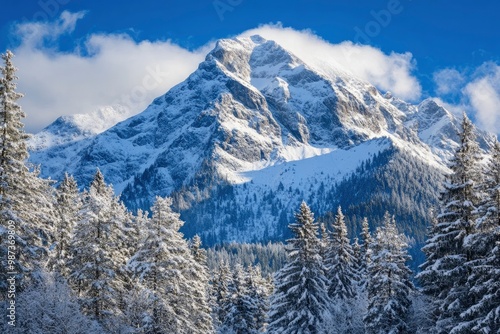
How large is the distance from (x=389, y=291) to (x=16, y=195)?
29505 mm

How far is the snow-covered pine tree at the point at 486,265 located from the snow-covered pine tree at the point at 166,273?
17.2m

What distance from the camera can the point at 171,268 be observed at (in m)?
34.2

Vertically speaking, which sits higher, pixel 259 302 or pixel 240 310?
pixel 259 302

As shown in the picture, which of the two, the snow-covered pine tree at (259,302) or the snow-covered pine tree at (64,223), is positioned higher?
the snow-covered pine tree at (64,223)

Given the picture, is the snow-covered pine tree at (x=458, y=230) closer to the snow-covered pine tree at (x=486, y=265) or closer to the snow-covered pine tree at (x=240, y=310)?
the snow-covered pine tree at (x=486, y=265)

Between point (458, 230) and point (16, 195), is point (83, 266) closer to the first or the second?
point (16, 195)

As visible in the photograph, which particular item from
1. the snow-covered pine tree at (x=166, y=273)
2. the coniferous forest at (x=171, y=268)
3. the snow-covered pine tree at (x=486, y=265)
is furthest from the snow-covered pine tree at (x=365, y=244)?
the snow-covered pine tree at (x=486, y=265)

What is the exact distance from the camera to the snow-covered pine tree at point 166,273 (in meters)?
33.0

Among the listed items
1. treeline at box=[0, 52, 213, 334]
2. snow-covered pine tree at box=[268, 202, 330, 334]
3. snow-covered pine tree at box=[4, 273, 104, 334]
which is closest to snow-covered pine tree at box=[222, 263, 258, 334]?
treeline at box=[0, 52, 213, 334]

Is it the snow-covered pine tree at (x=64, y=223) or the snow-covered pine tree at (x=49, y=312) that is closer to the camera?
the snow-covered pine tree at (x=49, y=312)

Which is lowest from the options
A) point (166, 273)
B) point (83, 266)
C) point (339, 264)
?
point (166, 273)

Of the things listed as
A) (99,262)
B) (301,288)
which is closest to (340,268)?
(301,288)

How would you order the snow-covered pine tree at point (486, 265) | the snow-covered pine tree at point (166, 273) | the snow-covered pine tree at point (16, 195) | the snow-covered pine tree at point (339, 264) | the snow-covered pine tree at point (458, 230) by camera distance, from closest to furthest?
the snow-covered pine tree at point (486, 265), the snow-covered pine tree at point (16, 195), the snow-covered pine tree at point (458, 230), the snow-covered pine tree at point (166, 273), the snow-covered pine tree at point (339, 264)

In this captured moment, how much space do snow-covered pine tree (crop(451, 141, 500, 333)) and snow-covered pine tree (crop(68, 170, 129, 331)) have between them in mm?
21444
